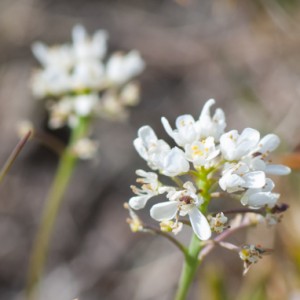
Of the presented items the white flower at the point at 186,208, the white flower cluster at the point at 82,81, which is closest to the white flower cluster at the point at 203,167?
the white flower at the point at 186,208

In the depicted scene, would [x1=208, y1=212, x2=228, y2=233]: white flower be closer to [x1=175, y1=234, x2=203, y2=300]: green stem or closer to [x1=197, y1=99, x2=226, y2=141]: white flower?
[x1=175, y1=234, x2=203, y2=300]: green stem

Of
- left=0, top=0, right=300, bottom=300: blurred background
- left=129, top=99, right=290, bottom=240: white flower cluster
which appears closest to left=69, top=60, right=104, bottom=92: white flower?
left=0, top=0, right=300, bottom=300: blurred background

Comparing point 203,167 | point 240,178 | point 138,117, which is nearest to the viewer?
point 240,178

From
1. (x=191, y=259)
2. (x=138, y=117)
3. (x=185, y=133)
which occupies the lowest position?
(x=138, y=117)

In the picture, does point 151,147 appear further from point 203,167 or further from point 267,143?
point 267,143

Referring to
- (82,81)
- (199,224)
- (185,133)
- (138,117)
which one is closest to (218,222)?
(199,224)

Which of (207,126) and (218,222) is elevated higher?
(207,126)

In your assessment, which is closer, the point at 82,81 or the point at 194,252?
the point at 194,252

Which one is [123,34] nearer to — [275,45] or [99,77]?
[275,45]
